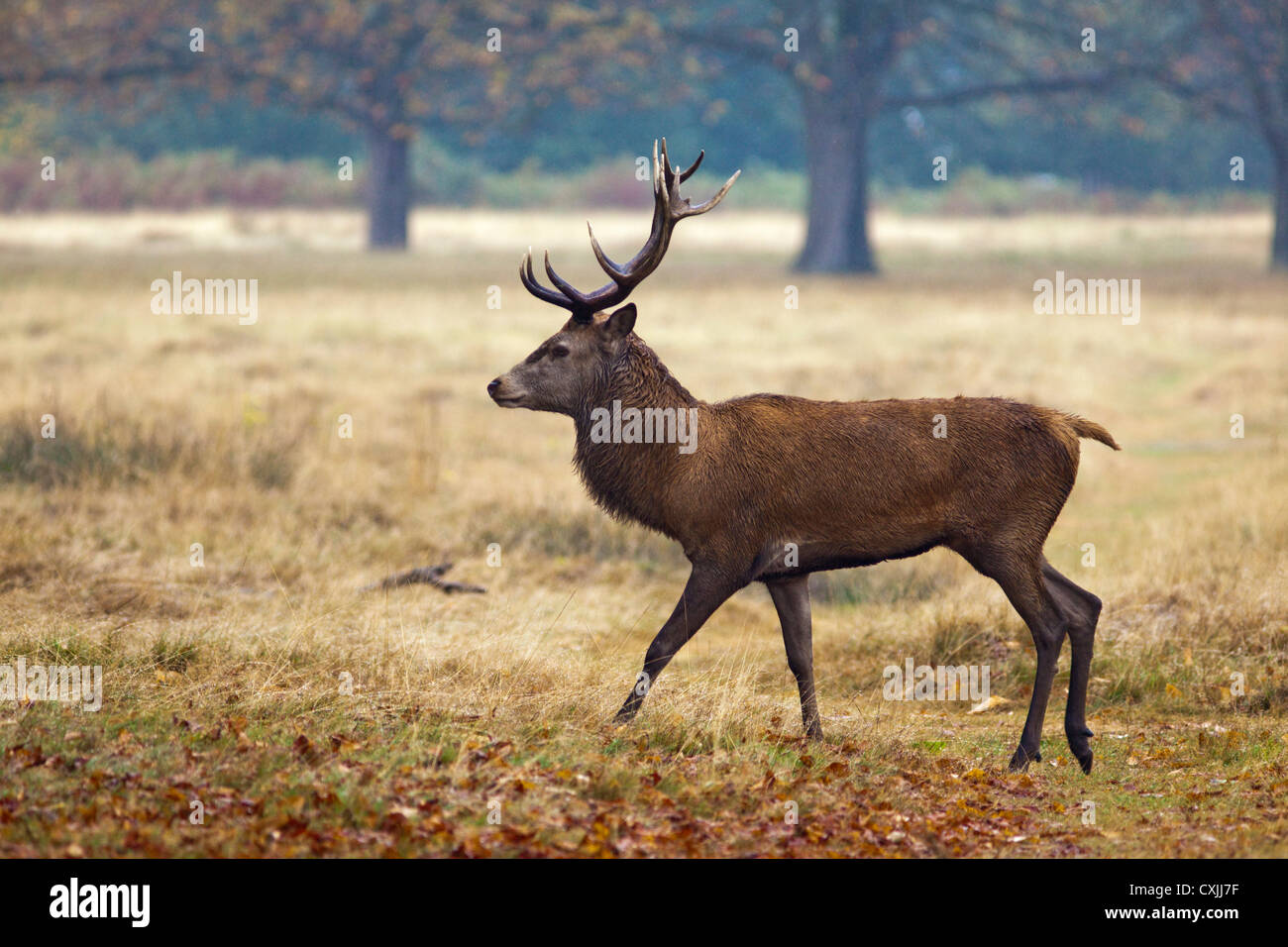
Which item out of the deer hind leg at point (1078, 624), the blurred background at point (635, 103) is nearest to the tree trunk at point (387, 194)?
the blurred background at point (635, 103)

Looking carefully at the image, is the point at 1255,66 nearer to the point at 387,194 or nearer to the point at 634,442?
the point at 387,194

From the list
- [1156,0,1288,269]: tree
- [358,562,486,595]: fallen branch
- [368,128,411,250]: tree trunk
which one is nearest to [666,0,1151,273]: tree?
[1156,0,1288,269]: tree

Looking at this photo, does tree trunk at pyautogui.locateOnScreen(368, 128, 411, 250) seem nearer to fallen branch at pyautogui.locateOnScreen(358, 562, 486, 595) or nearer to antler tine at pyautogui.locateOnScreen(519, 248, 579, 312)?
fallen branch at pyautogui.locateOnScreen(358, 562, 486, 595)

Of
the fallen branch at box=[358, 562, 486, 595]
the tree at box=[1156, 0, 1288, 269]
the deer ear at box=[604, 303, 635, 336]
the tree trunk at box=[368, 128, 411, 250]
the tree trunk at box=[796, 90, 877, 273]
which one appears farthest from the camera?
the tree trunk at box=[368, 128, 411, 250]

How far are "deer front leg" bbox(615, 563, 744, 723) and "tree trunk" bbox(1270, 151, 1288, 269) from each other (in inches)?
1271

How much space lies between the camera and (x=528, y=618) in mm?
10289

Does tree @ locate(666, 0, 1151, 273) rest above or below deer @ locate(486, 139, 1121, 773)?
above

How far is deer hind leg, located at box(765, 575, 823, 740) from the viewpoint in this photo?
817cm

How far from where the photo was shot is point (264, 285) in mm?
29266

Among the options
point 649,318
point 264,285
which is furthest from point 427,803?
point 264,285

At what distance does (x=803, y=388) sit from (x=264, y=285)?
13298mm

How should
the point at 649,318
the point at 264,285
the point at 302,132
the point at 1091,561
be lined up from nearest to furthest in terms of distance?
the point at 1091,561, the point at 649,318, the point at 264,285, the point at 302,132
